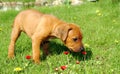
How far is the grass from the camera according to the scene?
5.48 m

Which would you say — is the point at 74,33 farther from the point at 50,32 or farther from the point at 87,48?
the point at 87,48

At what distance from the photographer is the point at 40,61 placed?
19.6ft

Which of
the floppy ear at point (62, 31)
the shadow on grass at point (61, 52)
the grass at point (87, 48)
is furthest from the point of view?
the shadow on grass at point (61, 52)

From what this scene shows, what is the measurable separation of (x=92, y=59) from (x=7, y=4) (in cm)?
765

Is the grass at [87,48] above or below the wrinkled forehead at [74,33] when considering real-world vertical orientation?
below

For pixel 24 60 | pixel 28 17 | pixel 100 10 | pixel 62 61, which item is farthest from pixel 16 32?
pixel 100 10

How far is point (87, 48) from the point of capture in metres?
6.80

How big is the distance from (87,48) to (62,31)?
4.19ft

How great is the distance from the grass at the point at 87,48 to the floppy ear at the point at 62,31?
515 mm

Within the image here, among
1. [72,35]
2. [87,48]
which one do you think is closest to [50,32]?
[72,35]

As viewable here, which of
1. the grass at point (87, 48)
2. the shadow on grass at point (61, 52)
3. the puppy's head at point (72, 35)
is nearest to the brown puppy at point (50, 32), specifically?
the puppy's head at point (72, 35)

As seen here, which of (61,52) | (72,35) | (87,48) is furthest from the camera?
(87,48)

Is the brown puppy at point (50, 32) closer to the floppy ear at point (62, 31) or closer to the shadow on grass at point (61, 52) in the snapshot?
the floppy ear at point (62, 31)

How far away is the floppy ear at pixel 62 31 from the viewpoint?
566cm
